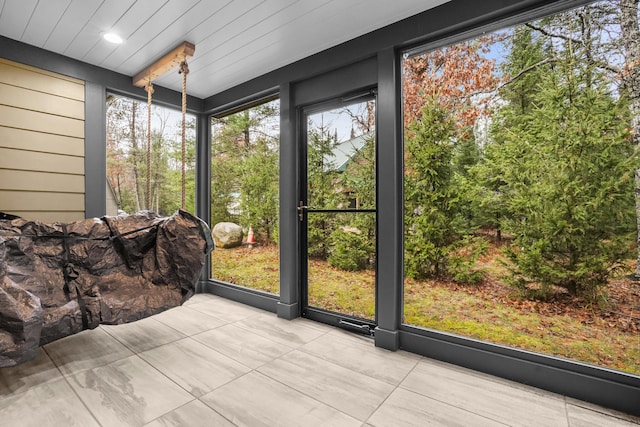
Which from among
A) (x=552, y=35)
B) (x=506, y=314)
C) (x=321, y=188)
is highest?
(x=552, y=35)

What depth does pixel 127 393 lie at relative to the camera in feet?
5.95

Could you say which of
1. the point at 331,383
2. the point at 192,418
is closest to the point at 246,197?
the point at 331,383

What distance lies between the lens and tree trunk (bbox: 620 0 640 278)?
6.18ft

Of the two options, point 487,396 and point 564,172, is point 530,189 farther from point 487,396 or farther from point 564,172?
point 487,396

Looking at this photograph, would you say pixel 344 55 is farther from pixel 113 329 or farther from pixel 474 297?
pixel 113 329

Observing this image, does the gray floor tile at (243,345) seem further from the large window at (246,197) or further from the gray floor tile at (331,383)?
the large window at (246,197)

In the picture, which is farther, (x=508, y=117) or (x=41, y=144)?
(x=41, y=144)

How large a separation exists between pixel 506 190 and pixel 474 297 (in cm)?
93

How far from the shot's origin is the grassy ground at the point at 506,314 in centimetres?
197

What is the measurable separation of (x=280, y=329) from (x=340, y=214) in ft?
4.02

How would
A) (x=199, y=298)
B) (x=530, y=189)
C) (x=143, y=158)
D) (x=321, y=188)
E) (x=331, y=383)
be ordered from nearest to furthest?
(x=331, y=383) → (x=530, y=189) → (x=321, y=188) → (x=143, y=158) → (x=199, y=298)

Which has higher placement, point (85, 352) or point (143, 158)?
point (143, 158)

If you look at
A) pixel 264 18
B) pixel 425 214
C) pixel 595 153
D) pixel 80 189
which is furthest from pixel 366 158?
pixel 80 189

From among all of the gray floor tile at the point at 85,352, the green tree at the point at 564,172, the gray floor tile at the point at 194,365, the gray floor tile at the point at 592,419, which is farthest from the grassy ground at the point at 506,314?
the gray floor tile at the point at 85,352
